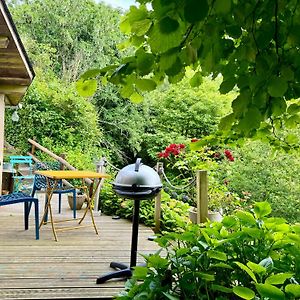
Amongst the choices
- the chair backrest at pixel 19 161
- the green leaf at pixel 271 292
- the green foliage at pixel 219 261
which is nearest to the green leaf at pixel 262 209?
the green foliage at pixel 219 261

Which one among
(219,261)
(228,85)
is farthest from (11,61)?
(228,85)

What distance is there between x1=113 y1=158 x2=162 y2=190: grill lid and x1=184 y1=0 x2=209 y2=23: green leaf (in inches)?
102

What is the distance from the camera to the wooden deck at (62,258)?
2.80 metres

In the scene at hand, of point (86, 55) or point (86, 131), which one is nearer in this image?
point (86, 131)

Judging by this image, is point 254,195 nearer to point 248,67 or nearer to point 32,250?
point 32,250

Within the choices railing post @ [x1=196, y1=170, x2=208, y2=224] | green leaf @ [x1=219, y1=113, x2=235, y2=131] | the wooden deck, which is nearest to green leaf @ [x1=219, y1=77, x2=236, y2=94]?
green leaf @ [x1=219, y1=113, x2=235, y2=131]

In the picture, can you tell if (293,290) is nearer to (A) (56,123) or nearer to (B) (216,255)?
(B) (216,255)

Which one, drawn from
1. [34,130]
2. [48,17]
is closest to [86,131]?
[34,130]

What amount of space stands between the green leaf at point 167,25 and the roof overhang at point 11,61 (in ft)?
9.43

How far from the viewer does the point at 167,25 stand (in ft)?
2.09

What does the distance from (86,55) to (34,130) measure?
3.66 metres

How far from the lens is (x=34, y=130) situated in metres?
11.4

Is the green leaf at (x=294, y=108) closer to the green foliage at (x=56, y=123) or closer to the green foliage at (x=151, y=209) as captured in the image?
the green foliage at (x=151, y=209)

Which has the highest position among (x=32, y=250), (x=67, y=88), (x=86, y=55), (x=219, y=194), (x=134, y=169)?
(x=86, y=55)
